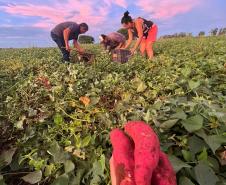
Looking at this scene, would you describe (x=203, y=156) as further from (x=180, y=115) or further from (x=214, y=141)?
(x=180, y=115)

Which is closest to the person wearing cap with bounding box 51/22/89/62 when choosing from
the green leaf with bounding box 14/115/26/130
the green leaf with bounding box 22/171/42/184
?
the green leaf with bounding box 14/115/26/130

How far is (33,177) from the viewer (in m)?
2.10

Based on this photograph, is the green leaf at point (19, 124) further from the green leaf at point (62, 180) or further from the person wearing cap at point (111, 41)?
the person wearing cap at point (111, 41)

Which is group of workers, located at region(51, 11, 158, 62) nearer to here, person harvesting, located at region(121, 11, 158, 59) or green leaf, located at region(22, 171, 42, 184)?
person harvesting, located at region(121, 11, 158, 59)

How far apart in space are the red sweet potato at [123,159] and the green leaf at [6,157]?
860 mm

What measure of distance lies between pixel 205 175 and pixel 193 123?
405mm

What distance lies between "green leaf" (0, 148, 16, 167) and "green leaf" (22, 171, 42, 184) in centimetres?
18

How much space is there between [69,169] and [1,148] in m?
0.62

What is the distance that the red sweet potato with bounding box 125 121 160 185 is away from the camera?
146 centimetres

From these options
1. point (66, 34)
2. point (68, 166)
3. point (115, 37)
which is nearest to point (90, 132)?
point (68, 166)

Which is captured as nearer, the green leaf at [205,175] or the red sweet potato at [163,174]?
the red sweet potato at [163,174]

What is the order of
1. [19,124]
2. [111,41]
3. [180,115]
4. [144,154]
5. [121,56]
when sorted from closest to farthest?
[144,154] < [180,115] < [19,124] < [121,56] < [111,41]

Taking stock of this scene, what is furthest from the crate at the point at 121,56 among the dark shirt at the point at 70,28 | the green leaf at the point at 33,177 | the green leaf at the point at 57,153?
the green leaf at the point at 33,177

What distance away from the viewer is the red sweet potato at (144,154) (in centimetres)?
146
